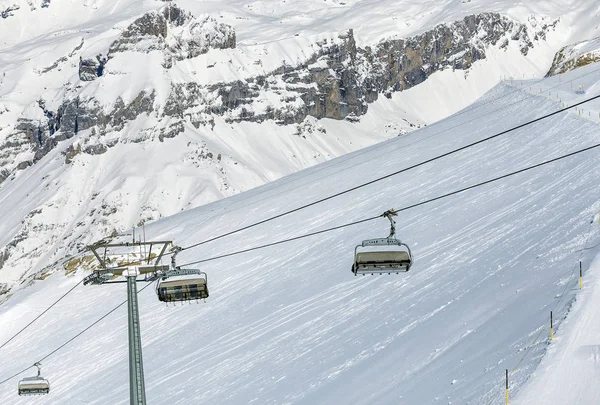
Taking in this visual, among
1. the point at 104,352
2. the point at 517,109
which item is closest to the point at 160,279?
the point at 104,352

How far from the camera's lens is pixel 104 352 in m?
51.2

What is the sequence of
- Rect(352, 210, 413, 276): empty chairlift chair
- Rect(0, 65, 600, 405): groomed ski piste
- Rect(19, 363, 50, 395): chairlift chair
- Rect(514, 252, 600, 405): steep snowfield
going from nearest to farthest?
1. Rect(352, 210, 413, 276): empty chairlift chair
2. Rect(514, 252, 600, 405): steep snowfield
3. Rect(19, 363, 50, 395): chairlift chair
4. Rect(0, 65, 600, 405): groomed ski piste

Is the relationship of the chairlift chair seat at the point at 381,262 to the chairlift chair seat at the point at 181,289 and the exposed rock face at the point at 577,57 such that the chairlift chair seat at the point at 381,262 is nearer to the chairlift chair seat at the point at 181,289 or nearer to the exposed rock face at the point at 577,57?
the chairlift chair seat at the point at 181,289

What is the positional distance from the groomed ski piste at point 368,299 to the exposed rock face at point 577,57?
111 feet

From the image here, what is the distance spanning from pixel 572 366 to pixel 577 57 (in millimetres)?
93006

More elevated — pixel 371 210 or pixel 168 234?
pixel 371 210

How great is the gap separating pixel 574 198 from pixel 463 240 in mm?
4676

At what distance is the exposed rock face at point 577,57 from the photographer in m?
106

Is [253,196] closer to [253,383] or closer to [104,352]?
[104,352]

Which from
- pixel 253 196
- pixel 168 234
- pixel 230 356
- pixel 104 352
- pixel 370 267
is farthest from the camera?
pixel 253 196

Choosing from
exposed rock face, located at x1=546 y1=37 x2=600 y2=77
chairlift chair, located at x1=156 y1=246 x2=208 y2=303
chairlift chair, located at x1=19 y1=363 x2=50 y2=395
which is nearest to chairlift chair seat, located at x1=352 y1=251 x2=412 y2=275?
chairlift chair, located at x1=156 y1=246 x2=208 y2=303

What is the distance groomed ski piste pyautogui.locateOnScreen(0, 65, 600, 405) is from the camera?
30.1 meters

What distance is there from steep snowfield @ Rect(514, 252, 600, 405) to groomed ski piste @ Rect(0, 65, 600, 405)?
0.39m

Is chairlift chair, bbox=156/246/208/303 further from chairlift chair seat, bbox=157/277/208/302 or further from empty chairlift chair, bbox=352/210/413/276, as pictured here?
empty chairlift chair, bbox=352/210/413/276
